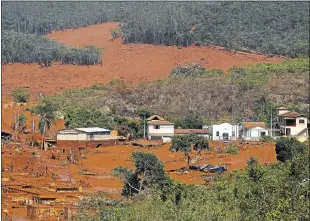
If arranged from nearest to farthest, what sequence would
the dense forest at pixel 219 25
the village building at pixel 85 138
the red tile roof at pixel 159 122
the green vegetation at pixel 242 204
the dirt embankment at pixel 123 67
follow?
1. the green vegetation at pixel 242 204
2. the village building at pixel 85 138
3. the red tile roof at pixel 159 122
4. the dirt embankment at pixel 123 67
5. the dense forest at pixel 219 25

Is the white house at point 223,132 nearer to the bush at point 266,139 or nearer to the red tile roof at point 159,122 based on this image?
the bush at point 266,139

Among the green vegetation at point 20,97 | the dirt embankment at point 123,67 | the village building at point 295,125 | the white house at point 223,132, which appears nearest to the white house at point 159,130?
the white house at point 223,132

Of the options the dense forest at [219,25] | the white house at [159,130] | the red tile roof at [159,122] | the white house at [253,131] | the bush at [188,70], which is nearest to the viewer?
the white house at [159,130]

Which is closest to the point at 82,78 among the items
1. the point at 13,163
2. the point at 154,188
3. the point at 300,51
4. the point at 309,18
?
the point at 300,51

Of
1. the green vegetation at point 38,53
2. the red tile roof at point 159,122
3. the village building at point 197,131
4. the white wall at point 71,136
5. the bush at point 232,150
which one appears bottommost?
the bush at point 232,150

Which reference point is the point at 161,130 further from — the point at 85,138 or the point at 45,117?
the point at 45,117

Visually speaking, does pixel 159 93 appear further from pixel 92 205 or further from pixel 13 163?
pixel 92 205

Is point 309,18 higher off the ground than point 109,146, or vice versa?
point 309,18
